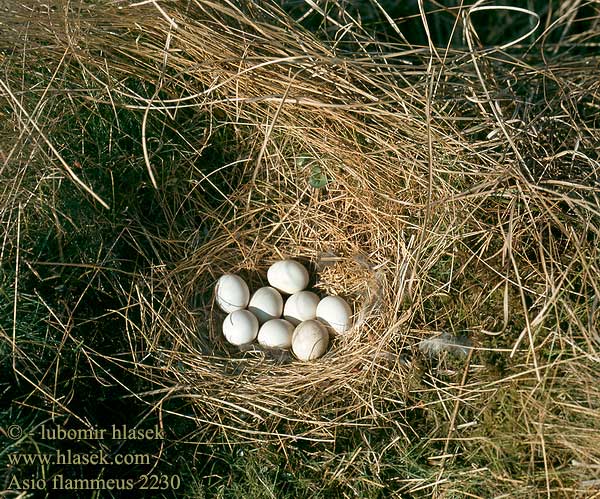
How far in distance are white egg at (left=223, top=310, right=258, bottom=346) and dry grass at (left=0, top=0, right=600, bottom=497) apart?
0.06m

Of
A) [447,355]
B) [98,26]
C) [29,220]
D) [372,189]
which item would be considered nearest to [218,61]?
[98,26]

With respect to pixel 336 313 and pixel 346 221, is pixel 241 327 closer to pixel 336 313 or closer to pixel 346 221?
pixel 336 313

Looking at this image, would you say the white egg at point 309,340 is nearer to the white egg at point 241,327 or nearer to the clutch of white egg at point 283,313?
the clutch of white egg at point 283,313

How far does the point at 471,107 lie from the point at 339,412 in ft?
3.05

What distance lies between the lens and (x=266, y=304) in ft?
7.06

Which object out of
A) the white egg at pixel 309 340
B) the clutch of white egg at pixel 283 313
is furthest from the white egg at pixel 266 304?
the white egg at pixel 309 340

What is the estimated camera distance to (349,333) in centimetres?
207

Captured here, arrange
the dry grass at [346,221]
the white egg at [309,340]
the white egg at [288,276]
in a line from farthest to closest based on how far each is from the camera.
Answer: the white egg at [288,276], the white egg at [309,340], the dry grass at [346,221]

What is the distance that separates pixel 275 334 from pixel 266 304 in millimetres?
105

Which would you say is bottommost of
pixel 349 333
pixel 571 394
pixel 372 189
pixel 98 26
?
pixel 349 333

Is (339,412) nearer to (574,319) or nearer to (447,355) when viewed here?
(447,355)

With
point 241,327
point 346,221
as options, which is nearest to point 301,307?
point 241,327

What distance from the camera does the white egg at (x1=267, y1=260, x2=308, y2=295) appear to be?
7.11 ft

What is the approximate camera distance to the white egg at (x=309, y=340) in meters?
2.05
